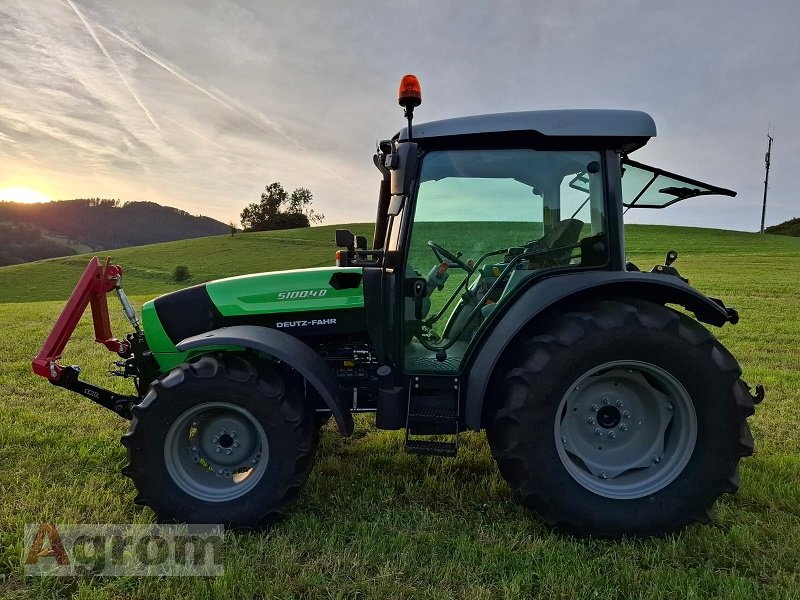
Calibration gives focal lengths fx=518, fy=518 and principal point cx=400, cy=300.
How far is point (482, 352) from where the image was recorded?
304 cm

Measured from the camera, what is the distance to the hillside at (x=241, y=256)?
33562mm

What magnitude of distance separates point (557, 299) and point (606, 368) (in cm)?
49

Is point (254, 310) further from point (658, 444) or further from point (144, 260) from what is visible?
point (144, 260)

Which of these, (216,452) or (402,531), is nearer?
(402,531)

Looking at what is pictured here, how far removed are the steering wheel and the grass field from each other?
6cm

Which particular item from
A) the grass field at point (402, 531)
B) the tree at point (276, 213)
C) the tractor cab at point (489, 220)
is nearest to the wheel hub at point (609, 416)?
the grass field at point (402, 531)

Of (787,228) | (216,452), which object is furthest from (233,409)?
(787,228)

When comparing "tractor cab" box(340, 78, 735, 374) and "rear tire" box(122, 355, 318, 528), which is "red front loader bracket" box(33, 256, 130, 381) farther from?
"tractor cab" box(340, 78, 735, 374)

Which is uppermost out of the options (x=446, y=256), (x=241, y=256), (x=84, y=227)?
(x=84, y=227)

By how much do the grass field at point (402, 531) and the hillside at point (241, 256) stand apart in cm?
2435

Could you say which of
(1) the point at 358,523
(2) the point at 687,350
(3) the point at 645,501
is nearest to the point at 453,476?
(1) the point at 358,523

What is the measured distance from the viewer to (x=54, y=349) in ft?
11.4

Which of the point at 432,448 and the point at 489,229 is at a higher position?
the point at 489,229

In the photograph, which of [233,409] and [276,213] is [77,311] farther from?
[276,213]
